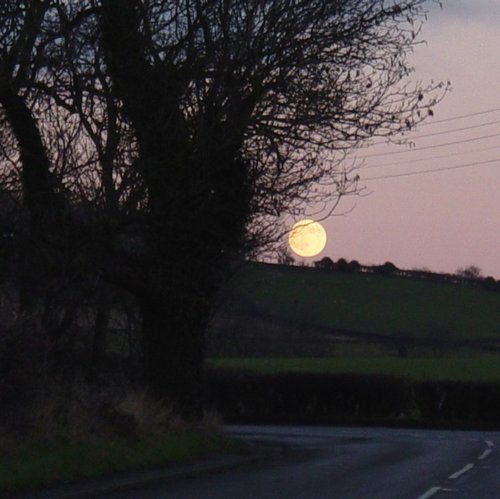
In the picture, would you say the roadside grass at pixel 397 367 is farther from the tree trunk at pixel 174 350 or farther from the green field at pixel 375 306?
the tree trunk at pixel 174 350

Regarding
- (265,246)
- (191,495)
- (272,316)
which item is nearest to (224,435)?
(265,246)

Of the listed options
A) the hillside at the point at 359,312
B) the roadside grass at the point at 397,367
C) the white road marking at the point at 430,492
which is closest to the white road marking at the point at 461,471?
the white road marking at the point at 430,492

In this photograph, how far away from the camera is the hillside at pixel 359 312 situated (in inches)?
2662

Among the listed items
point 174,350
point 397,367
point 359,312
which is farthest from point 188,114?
point 359,312

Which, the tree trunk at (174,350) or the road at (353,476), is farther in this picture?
the tree trunk at (174,350)

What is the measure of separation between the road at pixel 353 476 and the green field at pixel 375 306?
137ft

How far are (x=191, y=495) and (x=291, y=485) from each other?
1.99 metres

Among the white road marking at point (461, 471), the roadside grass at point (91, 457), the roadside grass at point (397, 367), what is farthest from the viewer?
the roadside grass at point (397, 367)

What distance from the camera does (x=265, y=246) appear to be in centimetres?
2228

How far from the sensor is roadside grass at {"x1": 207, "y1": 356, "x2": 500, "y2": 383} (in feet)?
149

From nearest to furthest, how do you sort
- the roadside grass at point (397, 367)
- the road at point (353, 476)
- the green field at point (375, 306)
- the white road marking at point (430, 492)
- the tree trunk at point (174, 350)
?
1. the white road marking at point (430, 492)
2. the road at point (353, 476)
3. the tree trunk at point (174, 350)
4. the roadside grass at point (397, 367)
5. the green field at point (375, 306)

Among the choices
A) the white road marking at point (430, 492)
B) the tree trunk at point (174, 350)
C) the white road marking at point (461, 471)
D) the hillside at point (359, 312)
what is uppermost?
the hillside at point (359, 312)

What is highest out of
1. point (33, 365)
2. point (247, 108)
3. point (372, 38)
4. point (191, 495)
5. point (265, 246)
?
point (372, 38)

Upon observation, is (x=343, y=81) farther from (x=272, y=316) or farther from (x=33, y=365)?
(x=272, y=316)
